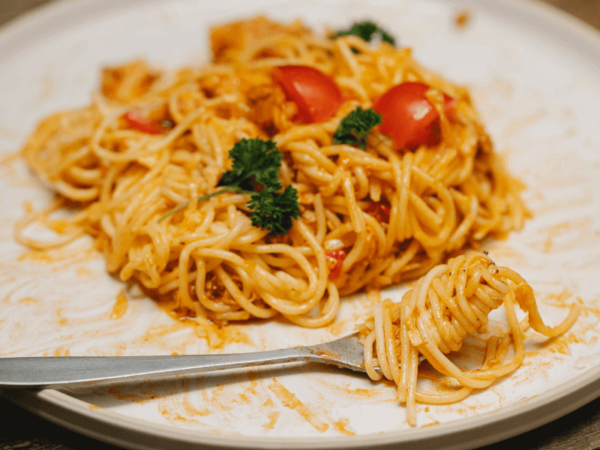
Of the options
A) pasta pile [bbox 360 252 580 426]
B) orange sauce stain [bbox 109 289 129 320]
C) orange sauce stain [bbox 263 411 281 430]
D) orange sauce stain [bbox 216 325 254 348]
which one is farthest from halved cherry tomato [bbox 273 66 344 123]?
orange sauce stain [bbox 263 411 281 430]

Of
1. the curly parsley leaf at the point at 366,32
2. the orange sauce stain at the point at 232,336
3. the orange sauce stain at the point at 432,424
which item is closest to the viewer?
the orange sauce stain at the point at 432,424

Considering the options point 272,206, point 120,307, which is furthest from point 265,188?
point 120,307

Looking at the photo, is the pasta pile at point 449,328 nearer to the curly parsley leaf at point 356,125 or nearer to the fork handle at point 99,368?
the fork handle at point 99,368

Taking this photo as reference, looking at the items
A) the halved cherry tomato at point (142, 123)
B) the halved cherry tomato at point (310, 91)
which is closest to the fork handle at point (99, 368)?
the halved cherry tomato at point (310, 91)

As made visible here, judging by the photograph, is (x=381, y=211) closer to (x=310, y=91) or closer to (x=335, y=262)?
(x=335, y=262)

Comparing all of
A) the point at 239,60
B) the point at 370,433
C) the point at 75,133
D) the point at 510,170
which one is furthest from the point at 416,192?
the point at 75,133

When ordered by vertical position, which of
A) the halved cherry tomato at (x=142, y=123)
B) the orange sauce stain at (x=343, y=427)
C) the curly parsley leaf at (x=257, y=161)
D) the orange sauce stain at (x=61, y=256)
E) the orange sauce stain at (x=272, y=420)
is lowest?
the orange sauce stain at (x=343, y=427)
